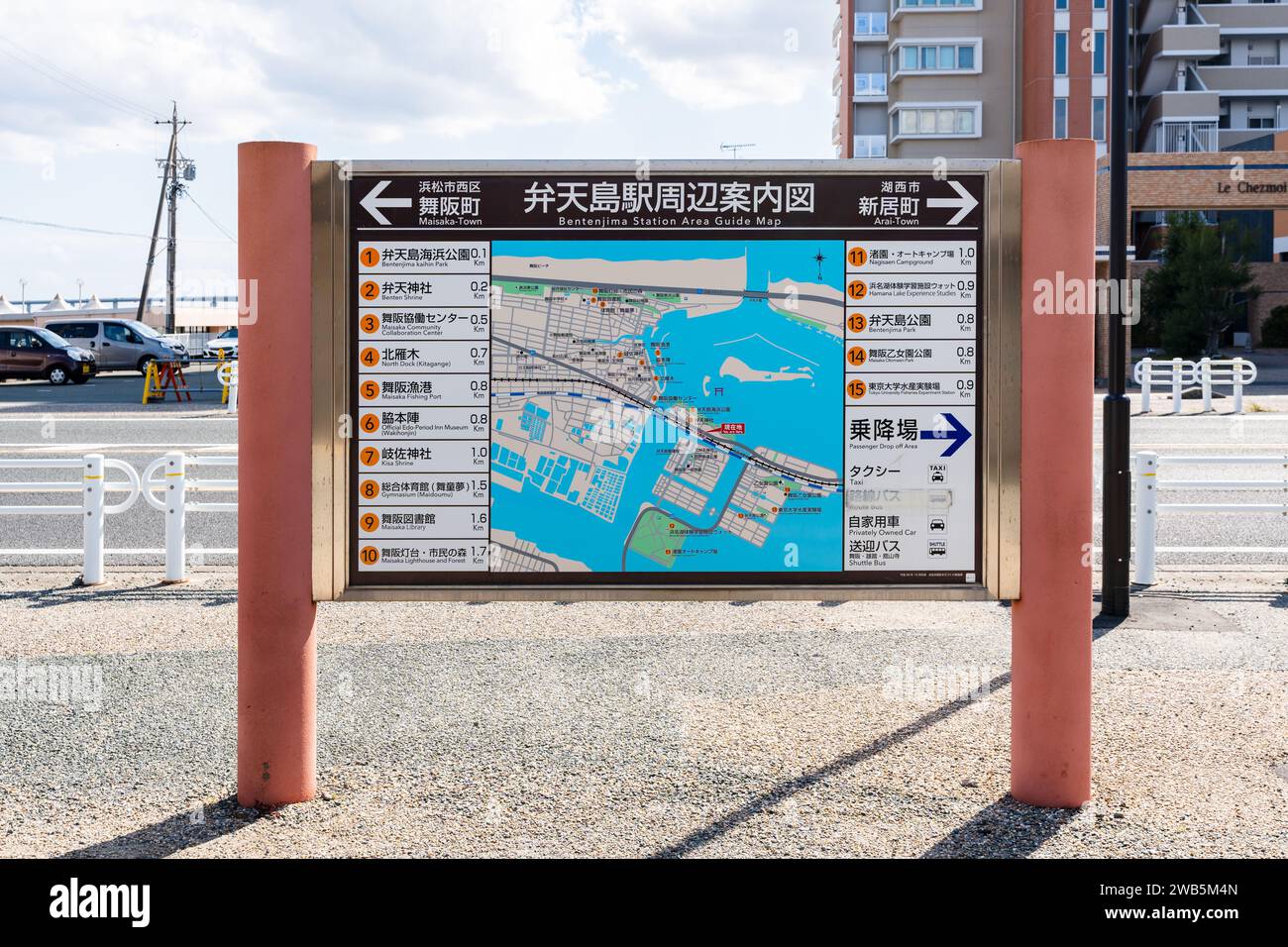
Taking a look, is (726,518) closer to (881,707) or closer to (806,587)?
(806,587)

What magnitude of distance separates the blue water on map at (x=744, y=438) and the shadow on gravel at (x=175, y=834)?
1.46m

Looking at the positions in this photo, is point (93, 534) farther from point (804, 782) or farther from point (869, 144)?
point (869, 144)

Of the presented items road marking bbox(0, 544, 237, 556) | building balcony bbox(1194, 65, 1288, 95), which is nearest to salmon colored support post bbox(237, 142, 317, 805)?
road marking bbox(0, 544, 237, 556)

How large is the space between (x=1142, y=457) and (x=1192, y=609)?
4.83 ft

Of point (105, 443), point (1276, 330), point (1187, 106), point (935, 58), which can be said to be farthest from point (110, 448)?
point (1187, 106)

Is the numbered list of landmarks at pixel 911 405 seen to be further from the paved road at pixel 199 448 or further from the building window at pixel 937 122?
the building window at pixel 937 122

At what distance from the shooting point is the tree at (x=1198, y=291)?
2073 inches

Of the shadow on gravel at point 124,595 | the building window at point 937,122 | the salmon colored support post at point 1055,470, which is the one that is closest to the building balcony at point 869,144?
the building window at point 937,122

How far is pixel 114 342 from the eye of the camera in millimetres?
45500

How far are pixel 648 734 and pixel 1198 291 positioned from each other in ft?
173

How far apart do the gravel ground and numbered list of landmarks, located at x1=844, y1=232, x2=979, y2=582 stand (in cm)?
96

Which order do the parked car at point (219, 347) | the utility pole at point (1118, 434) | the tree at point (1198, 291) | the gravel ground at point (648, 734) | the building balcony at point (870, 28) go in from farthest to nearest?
the building balcony at point (870, 28) < the parked car at point (219, 347) < the tree at point (1198, 291) < the utility pole at point (1118, 434) < the gravel ground at point (648, 734)

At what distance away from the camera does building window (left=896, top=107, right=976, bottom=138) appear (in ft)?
228

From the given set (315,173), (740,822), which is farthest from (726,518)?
(315,173)
